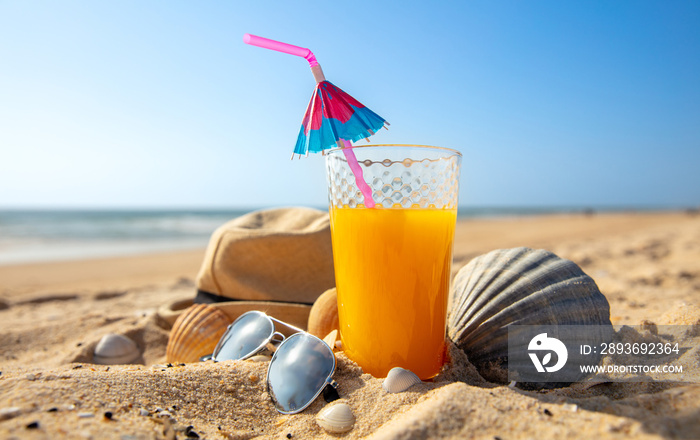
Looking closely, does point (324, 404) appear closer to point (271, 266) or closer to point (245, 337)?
point (245, 337)

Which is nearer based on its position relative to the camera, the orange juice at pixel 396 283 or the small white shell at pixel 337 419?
the small white shell at pixel 337 419

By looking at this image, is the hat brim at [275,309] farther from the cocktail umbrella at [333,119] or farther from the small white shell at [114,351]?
the cocktail umbrella at [333,119]

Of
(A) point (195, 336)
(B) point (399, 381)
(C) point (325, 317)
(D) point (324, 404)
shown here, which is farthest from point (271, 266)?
(B) point (399, 381)

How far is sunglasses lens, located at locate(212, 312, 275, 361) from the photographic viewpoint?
6.29ft

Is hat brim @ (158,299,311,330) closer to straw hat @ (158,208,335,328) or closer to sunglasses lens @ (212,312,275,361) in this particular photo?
straw hat @ (158,208,335,328)

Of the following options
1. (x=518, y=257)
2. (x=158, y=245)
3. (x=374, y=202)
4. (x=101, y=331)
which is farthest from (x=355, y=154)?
(x=158, y=245)

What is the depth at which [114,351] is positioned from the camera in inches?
99.2

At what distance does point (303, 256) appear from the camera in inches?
112

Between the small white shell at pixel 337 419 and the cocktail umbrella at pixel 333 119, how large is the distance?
29.7 inches

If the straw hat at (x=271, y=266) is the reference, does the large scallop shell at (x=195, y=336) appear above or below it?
below

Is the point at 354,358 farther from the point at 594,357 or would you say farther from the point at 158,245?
the point at 158,245

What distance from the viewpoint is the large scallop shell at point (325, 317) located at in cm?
210

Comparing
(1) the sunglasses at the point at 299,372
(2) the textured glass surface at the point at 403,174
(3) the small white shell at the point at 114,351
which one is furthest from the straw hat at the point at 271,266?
(2) the textured glass surface at the point at 403,174

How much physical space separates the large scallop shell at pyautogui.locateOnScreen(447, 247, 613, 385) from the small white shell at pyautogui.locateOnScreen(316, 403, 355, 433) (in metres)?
0.70
